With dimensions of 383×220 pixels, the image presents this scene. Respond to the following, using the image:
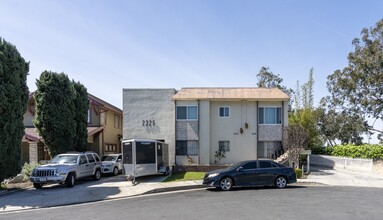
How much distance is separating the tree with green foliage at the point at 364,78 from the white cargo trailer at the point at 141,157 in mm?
25111

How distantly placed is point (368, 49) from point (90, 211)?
34.8 m

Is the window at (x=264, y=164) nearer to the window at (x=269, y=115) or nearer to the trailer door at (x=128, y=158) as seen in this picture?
the trailer door at (x=128, y=158)

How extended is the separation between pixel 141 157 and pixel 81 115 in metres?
8.19

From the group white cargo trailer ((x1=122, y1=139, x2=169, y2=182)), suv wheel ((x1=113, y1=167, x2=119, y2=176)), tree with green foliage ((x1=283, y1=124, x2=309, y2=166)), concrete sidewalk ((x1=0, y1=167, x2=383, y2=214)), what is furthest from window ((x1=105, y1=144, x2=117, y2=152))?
tree with green foliage ((x1=283, y1=124, x2=309, y2=166))

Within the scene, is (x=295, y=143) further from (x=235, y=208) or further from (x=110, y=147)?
(x=110, y=147)

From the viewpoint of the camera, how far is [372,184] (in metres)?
20.8

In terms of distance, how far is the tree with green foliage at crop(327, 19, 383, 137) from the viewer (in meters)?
37.3

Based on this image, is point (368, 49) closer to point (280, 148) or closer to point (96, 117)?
point (280, 148)

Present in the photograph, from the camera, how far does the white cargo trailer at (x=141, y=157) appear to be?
21375 mm

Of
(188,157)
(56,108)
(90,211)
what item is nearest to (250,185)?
(90,211)

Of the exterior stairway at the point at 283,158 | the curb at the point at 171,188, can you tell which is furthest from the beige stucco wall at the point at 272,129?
the curb at the point at 171,188

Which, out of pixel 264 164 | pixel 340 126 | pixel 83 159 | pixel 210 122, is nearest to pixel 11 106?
pixel 83 159

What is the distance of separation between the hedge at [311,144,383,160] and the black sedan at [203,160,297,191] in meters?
12.5

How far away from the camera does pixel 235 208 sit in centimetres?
1237
